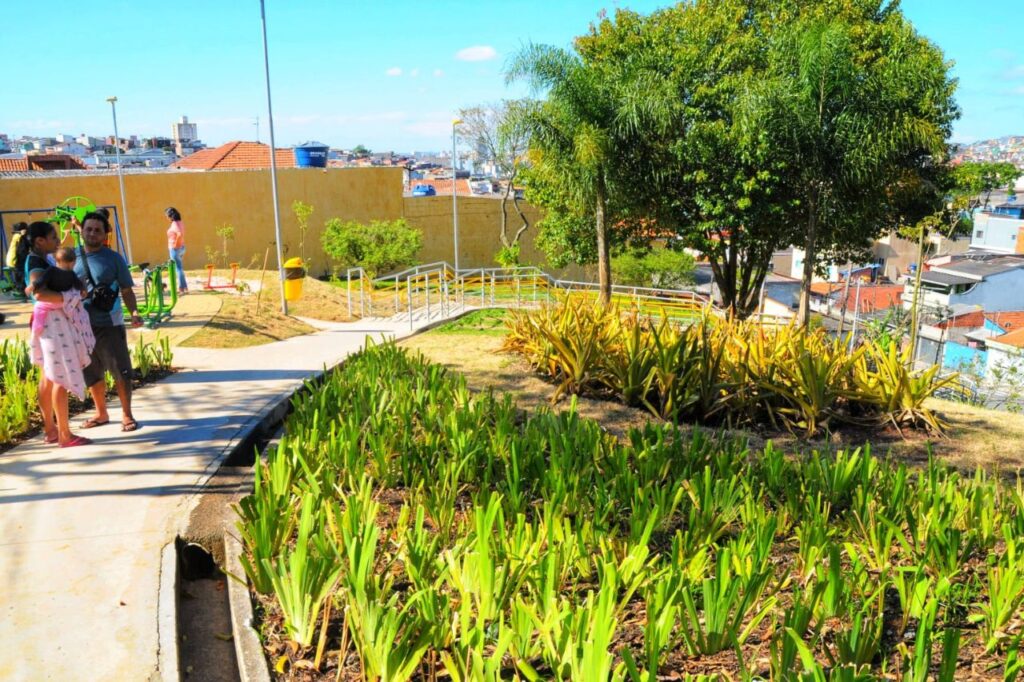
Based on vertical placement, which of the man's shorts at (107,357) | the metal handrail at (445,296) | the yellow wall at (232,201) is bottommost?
the metal handrail at (445,296)

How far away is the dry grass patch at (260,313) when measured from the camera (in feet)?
34.4

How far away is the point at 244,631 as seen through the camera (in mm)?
Answer: 3391

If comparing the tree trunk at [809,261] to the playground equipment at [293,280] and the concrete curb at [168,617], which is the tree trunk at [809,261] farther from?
the concrete curb at [168,617]

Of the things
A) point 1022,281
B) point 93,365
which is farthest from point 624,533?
point 1022,281

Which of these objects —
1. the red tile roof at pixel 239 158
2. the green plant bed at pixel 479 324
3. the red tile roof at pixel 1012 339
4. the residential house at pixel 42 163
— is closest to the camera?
the green plant bed at pixel 479 324

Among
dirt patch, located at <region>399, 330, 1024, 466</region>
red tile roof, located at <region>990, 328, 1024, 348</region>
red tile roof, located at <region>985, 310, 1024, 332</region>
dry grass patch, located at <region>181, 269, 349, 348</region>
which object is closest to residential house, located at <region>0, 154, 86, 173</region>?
dry grass patch, located at <region>181, 269, 349, 348</region>

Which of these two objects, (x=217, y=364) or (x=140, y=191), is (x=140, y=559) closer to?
(x=217, y=364)

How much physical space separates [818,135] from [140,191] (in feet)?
51.2

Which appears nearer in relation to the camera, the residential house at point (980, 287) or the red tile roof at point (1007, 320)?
the red tile roof at point (1007, 320)

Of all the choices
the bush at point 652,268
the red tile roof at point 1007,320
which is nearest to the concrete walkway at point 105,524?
the bush at point 652,268

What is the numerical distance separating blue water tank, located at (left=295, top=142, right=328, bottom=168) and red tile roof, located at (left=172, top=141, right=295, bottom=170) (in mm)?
1785

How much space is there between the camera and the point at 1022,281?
3944 centimetres

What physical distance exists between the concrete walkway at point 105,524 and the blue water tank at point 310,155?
18.2 meters

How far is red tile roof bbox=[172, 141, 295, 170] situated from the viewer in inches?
1085
